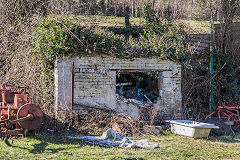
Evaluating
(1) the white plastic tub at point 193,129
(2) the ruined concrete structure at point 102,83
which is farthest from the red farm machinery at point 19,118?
(1) the white plastic tub at point 193,129

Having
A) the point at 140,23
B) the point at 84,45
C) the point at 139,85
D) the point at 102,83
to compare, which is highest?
the point at 140,23

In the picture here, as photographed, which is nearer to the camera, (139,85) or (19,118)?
(19,118)

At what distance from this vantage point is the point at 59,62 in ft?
33.2

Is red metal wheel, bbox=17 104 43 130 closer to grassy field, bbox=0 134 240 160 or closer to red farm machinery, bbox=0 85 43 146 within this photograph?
red farm machinery, bbox=0 85 43 146

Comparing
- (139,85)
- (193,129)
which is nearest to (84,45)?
(139,85)

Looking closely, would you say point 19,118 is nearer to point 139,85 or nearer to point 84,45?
point 84,45

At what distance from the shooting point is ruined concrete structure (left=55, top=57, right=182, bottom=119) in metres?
10.2

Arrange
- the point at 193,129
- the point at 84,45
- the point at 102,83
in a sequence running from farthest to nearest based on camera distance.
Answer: the point at 102,83
the point at 84,45
the point at 193,129

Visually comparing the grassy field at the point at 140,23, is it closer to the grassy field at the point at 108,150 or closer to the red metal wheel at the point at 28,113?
the red metal wheel at the point at 28,113

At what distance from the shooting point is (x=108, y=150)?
7.34 meters

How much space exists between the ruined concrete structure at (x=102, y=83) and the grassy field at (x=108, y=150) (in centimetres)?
193

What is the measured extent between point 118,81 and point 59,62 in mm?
3719

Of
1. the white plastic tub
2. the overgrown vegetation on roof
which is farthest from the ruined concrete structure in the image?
the white plastic tub

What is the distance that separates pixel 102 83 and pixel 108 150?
140 inches
